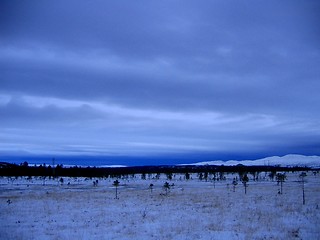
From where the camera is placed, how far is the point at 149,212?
26.3m

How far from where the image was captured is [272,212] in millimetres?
24906

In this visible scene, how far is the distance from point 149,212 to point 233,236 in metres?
10.9

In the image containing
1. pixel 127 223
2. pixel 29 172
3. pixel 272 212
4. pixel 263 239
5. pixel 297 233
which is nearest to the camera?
pixel 263 239

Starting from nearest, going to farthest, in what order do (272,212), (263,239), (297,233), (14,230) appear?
1. (263,239)
2. (297,233)
3. (14,230)
4. (272,212)

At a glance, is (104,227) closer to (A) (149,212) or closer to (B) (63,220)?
(B) (63,220)

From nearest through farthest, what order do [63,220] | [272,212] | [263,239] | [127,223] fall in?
[263,239], [127,223], [63,220], [272,212]

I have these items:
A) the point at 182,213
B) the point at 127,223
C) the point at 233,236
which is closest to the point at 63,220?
the point at 127,223

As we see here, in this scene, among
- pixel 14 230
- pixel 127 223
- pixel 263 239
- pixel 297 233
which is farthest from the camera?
pixel 127 223

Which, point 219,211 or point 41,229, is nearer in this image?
point 41,229

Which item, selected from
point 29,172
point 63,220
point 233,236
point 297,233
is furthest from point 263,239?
point 29,172

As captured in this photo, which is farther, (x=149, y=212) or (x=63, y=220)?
(x=149, y=212)

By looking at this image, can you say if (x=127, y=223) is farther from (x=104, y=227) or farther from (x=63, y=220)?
(x=63, y=220)

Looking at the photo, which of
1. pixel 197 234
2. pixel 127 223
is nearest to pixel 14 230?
pixel 127 223

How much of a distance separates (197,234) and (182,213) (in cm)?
813
